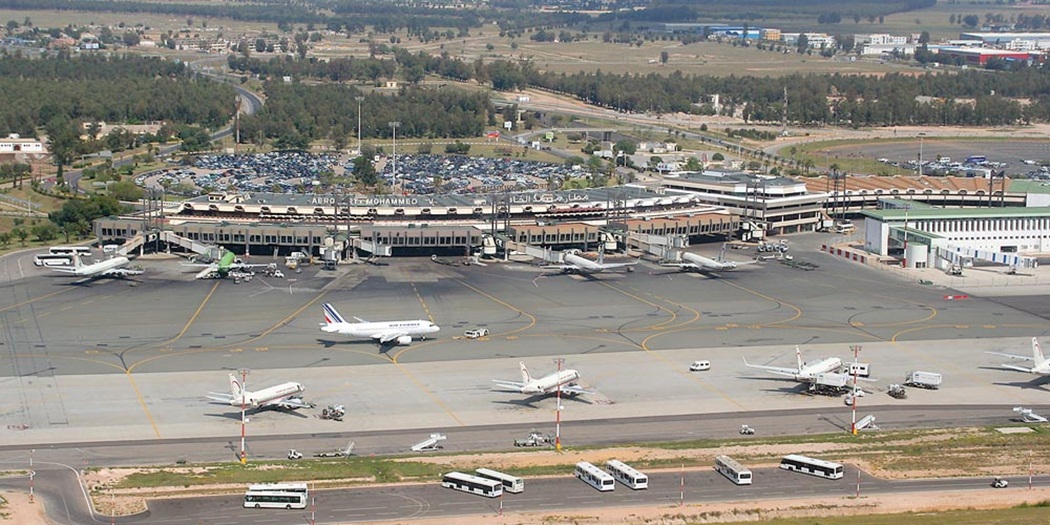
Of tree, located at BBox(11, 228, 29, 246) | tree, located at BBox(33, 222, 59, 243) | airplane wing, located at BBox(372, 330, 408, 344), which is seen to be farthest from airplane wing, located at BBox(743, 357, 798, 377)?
tree, located at BBox(11, 228, 29, 246)

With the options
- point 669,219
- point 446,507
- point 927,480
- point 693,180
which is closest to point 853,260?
point 669,219

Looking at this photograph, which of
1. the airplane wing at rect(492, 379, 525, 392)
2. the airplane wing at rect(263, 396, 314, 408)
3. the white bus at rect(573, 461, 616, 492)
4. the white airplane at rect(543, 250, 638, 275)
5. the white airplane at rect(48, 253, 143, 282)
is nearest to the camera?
the white bus at rect(573, 461, 616, 492)

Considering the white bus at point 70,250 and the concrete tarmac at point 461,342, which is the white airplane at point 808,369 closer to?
the concrete tarmac at point 461,342

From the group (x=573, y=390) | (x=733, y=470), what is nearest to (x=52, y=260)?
(x=573, y=390)

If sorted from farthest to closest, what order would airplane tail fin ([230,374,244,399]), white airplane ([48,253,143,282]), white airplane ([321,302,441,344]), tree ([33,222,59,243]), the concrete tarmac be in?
tree ([33,222,59,243]) < white airplane ([48,253,143,282]) < white airplane ([321,302,441,344]) < the concrete tarmac < airplane tail fin ([230,374,244,399])

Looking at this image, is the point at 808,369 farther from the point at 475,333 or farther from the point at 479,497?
the point at 479,497

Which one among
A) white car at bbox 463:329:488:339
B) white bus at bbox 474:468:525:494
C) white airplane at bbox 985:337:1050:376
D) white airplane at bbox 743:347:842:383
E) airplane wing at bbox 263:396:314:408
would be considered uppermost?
white airplane at bbox 985:337:1050:376

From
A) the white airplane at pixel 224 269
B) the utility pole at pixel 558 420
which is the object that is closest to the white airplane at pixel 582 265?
the white airplane at pixel 224 269

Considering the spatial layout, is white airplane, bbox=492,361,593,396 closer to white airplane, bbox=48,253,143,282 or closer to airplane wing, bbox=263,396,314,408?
airplane wing, bbox=263,396,314,408
